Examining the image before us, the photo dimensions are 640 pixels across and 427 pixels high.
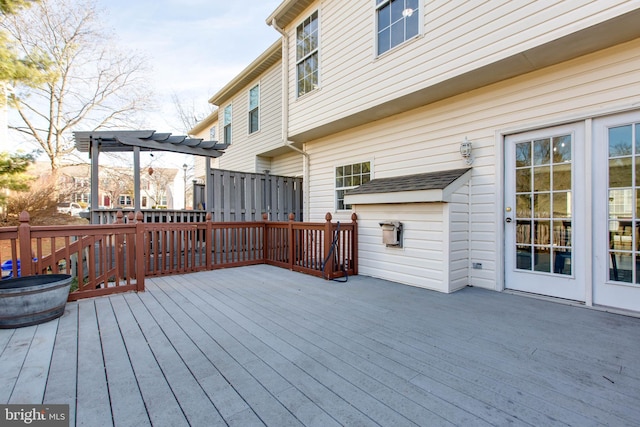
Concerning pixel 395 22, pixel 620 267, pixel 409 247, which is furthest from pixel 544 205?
pixel 395 22

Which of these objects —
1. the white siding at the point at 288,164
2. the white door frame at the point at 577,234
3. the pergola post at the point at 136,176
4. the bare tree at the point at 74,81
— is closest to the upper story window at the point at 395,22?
the white door frame at the point at 577,234

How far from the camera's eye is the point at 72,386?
1.74m

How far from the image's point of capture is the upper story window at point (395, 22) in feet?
14.3

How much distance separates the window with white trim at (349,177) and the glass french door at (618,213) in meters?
3.44

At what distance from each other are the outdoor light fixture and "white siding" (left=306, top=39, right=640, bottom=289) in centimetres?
8

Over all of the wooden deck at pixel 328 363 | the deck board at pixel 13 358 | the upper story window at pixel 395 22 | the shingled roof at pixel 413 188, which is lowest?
the wooden deck at pixel 328 363

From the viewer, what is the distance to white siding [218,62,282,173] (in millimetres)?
8172

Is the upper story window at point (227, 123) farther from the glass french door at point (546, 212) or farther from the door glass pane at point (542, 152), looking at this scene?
the door glass pane at point (542, 152)

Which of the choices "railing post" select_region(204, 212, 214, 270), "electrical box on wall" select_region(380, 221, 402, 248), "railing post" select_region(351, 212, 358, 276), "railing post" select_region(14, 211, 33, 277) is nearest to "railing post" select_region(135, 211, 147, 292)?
"railing post" select_region(14, 211, 33, 277)

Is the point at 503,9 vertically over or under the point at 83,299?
over

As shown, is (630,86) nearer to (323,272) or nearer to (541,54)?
(541,54)

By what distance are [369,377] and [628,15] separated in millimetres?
3864

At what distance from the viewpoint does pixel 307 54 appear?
6.30 meters

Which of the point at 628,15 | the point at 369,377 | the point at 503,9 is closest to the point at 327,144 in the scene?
the point at 503,9
